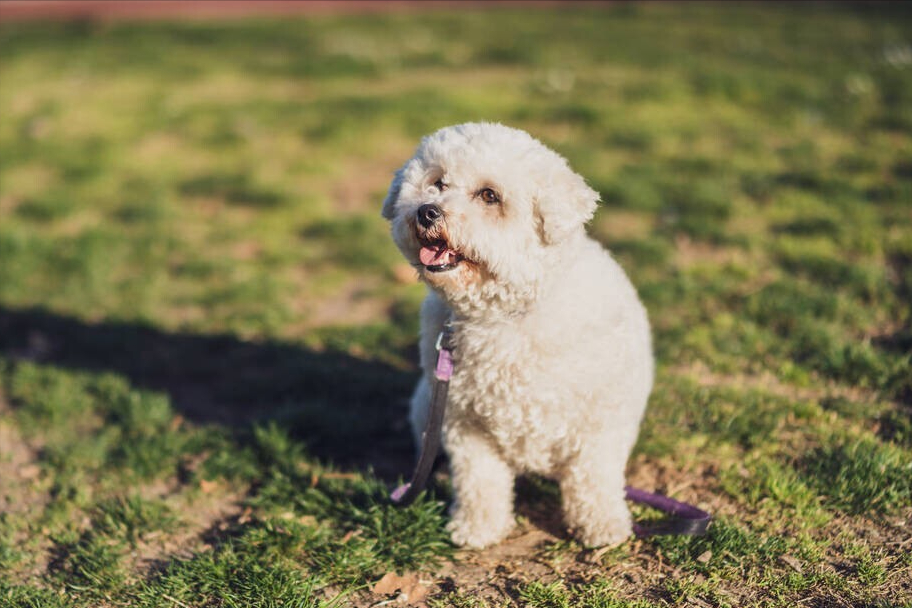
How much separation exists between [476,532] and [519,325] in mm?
950

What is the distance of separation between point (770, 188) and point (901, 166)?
4.01 feet

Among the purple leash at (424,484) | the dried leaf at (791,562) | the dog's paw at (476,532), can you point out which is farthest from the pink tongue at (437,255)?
the dried leaf at (791,562)

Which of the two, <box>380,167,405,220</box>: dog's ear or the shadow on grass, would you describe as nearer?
<box>380,167,405,220</box>: dog's ear

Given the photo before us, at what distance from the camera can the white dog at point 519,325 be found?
3113 mm

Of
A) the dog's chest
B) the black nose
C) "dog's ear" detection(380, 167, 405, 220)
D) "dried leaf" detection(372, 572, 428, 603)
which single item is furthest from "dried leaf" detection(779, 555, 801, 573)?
"dog's ear" detection(380, 167, 405, 220)

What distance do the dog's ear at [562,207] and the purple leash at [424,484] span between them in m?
0.62

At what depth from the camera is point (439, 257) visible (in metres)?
3.11

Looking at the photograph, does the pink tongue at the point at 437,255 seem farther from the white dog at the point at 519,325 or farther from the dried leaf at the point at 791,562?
the dried leaf at the point at 791,562

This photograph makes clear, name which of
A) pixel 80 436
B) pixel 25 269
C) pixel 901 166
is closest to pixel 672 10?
pixel 901 166

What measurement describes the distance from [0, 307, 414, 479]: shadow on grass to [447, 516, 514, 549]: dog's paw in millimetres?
636

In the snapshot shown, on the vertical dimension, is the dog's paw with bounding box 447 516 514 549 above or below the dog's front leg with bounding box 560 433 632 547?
below

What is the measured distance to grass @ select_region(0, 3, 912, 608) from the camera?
3.36m

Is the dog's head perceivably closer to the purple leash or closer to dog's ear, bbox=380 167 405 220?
dog's ear, bbox=380 167 405 220

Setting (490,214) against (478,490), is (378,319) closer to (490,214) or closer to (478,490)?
(478,490)
